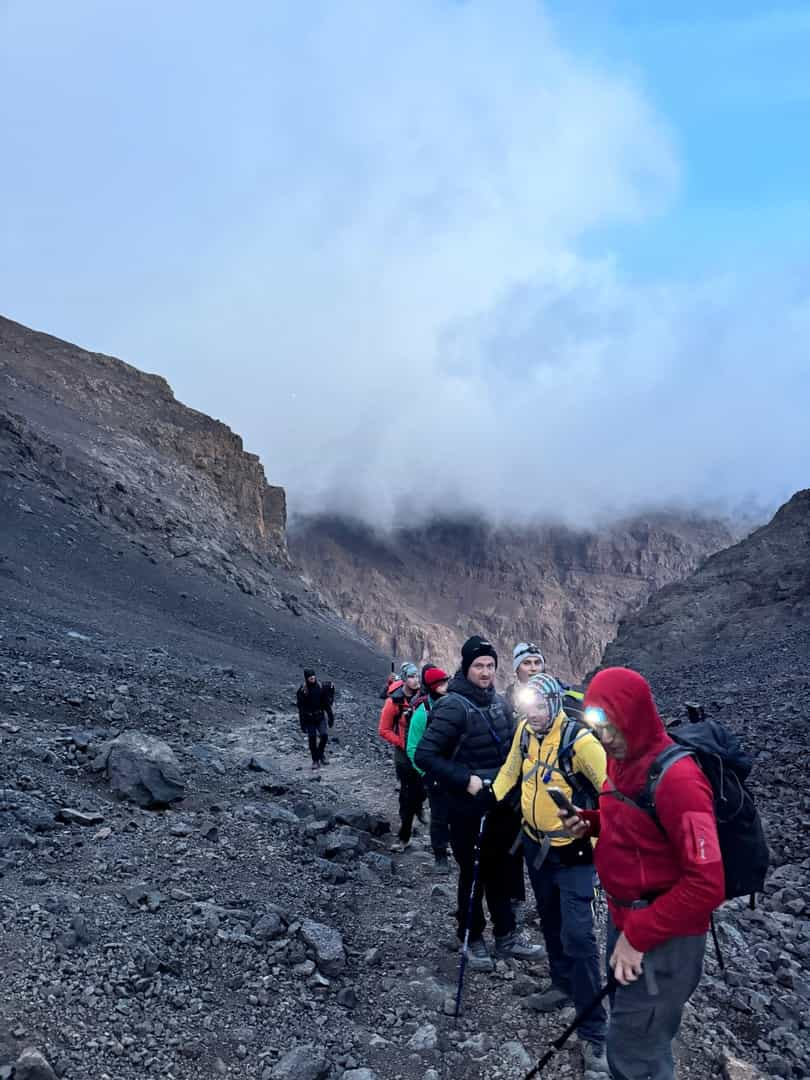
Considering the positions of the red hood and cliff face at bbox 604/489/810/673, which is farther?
cliff face at bbox 604/489/810/673

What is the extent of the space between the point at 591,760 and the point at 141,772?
18.2 feet

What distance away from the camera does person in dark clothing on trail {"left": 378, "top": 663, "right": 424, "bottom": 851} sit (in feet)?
25.1

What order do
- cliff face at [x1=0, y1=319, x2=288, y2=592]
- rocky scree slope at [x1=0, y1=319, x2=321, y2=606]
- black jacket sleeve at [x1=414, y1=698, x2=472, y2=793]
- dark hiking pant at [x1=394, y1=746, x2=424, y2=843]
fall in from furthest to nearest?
cliff face at [x1=0, y1=319, x2=288, y2=592] → rocky scree slope at [x1=0, y1=319, x2=321, y2=606] → dark hiking pant at [x1=394, y1=746, x2=424, y2=843] → black jacket sleeve at [x1=414, y1=698, x2=472, y2=793]

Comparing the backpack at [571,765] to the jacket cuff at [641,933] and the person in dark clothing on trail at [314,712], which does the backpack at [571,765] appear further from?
the person in dark clothing on trail at [314,712]

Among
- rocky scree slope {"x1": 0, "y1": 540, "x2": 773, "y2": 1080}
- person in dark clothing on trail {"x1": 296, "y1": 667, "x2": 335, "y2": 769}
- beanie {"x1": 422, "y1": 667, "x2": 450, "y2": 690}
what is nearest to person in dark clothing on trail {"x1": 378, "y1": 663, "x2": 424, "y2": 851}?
rocky scree slope {"x1": 0, "y1": 540, "x2": 773, "y2": 1080}

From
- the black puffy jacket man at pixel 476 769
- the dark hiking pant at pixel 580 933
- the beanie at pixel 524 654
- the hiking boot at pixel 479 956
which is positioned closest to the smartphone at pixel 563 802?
the dark hiking pant at pixel 580 933

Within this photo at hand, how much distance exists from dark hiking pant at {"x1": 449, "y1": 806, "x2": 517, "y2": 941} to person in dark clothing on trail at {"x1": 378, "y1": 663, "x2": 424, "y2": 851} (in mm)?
2397

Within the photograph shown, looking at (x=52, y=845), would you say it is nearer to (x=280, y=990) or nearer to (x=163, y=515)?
(x=280, y=990)

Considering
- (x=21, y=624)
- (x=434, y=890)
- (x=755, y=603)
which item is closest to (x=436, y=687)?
(x=434, y=890)

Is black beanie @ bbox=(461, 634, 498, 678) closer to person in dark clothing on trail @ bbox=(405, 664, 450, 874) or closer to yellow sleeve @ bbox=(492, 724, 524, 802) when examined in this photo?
yellow sleeve @ bbox=(492, 724, 524, 802)

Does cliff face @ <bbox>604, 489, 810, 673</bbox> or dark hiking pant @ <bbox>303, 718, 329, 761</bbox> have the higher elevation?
cliff face @ <bbox>604, 489, 810, 673</bbox>

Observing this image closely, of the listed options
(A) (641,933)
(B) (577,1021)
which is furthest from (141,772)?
(A) (641,933)

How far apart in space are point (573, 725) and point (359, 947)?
2657mm

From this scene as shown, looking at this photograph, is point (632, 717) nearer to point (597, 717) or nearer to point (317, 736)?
point (597, 717)
